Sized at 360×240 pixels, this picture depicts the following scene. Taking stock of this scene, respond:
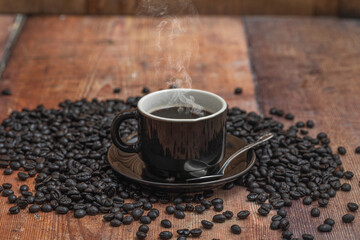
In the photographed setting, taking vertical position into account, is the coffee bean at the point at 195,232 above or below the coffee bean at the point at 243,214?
above

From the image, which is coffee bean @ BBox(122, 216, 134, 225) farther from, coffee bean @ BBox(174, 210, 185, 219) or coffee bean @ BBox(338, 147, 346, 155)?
coffee bean @ BBox(338, 147, 346, 155)

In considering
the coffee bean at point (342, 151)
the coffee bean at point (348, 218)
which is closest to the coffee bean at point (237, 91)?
the coffee bean at point (342, 151)

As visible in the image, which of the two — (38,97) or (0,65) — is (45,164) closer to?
(38,97)

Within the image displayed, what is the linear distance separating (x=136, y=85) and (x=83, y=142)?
0.73 meters

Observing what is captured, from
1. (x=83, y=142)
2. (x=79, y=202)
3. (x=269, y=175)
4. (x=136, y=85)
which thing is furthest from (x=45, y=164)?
(x=136, y=85)

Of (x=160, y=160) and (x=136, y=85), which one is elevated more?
(x=160, y=160)

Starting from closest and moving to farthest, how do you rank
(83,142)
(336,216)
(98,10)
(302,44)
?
(336,216), (83,142), (302,44), (98,10)

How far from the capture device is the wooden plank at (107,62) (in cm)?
228

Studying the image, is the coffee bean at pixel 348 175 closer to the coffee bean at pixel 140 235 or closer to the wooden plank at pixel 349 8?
the coffee bean at pixel 140 235

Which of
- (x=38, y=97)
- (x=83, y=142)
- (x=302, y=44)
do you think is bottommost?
(x=302, y=44)

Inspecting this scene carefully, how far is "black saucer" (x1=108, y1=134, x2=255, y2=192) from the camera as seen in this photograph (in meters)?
1.33

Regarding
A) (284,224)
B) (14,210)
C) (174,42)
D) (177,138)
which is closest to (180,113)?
(177,138)

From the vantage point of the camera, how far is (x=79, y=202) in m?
1.41

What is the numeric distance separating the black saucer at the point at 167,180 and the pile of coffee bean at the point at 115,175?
56 mm
